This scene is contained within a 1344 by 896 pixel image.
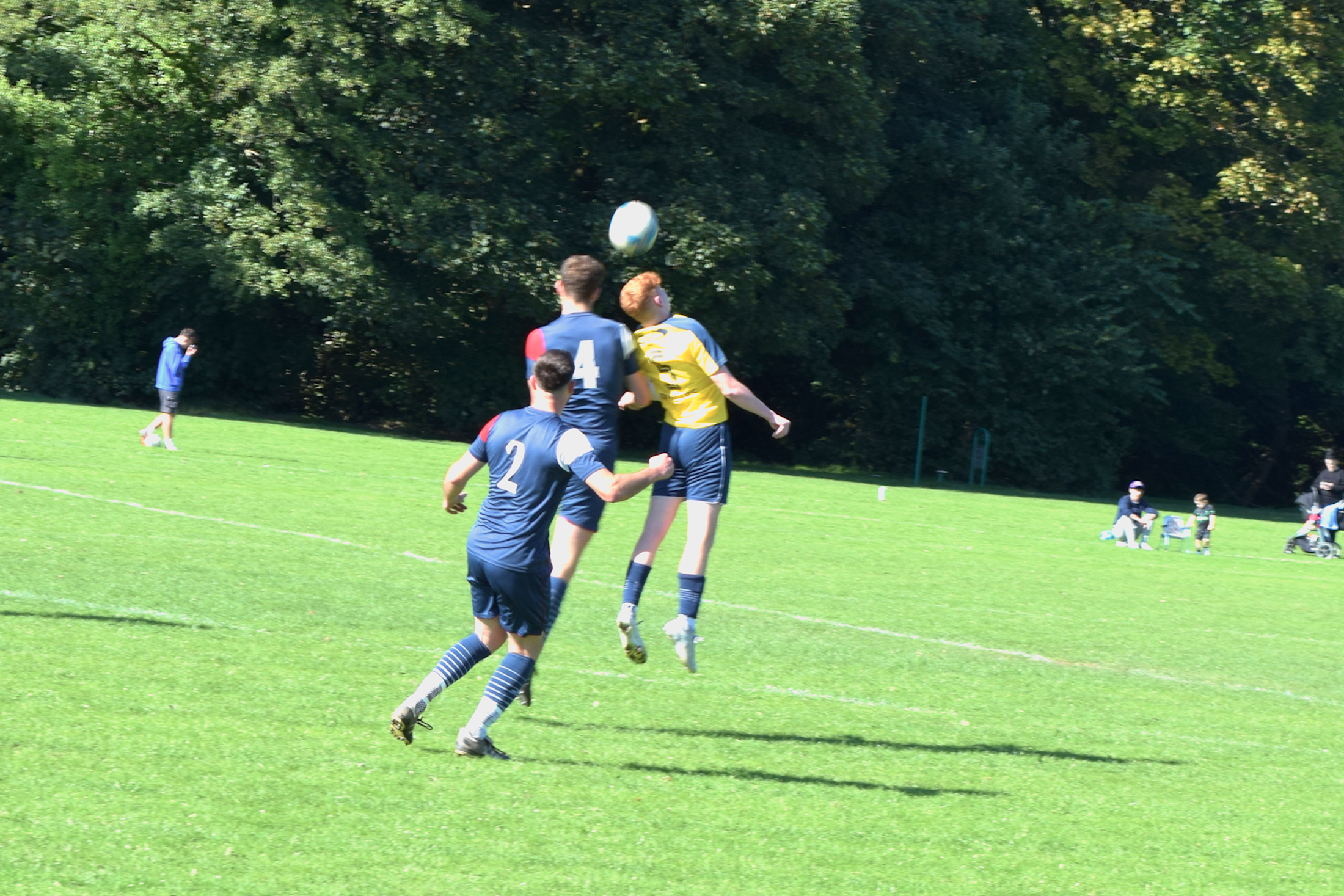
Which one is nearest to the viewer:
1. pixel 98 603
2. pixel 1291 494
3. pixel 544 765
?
pixel 544 765

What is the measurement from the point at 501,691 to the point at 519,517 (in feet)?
2.41

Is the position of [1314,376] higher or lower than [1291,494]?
higher

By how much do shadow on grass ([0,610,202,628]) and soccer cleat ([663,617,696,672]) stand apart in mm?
2767

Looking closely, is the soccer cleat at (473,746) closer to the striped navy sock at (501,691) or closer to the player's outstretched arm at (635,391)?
the striped navy sock at (501,691)

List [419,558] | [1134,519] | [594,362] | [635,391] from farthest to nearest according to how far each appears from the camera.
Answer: [1134,519] < [419,558] < [635,391] < [594,362]

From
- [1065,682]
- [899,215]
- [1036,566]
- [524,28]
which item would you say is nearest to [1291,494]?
[899,215]

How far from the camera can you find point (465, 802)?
5.73 metres

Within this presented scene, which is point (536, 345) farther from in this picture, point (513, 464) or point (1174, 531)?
point (1174, 531)

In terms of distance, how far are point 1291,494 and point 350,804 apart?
4297 cm

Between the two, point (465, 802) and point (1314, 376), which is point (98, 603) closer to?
point (465, 802)

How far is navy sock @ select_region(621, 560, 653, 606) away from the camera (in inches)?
326

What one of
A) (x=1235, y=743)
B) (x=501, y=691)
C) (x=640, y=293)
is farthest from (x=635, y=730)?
(x=1235, y=743)

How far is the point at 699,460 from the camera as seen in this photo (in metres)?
8.59

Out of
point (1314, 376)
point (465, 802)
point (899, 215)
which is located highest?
point (899, 215)
